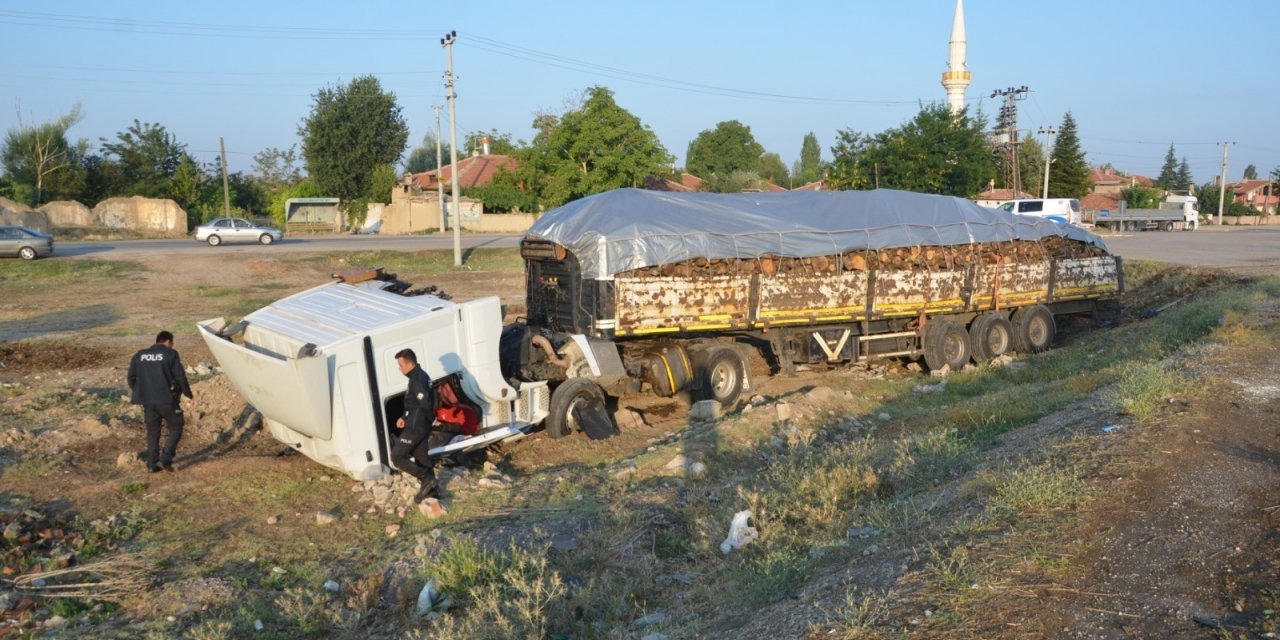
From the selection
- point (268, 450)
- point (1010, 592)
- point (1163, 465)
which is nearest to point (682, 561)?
point (1010, 592)

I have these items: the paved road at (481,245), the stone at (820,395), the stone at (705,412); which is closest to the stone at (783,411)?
the stone at (820,395)

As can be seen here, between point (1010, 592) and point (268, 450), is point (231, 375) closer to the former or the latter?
point (268, 450)

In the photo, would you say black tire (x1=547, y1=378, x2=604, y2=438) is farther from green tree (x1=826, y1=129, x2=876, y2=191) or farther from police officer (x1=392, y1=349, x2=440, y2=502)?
green tree (x1=826, y1=129, x2=876, y2=191)

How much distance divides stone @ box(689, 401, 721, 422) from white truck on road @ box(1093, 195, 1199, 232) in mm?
49391

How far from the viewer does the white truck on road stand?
57406 mm

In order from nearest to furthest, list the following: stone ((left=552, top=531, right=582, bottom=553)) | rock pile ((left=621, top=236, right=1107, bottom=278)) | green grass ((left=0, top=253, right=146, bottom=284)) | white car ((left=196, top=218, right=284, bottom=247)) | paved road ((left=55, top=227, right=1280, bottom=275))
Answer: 1. stone ((left=552, top=531, right=582, bottom=553))
2. rock pile ((left=621, top=236, right=1107, bottom=278))
3. green grass ((left=0, top=253, right=146, bottom=284))
4. paved road ((left=55, top=227, right=1280, bottom=275))
5. white car ((left=196, top=218, right=284, bottom=247))

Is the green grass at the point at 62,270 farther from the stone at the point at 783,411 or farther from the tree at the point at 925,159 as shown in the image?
the tree at the point at 925,159

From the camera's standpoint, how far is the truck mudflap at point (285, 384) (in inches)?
345

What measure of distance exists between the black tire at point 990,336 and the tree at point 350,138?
155 ft

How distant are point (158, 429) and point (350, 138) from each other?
52.1 meters

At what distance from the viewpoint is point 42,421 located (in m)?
11.9

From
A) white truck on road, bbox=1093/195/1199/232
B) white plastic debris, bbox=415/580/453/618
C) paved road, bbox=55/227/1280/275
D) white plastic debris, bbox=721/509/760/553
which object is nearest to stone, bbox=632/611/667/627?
white plastic debris, bbox=721/509/760/553

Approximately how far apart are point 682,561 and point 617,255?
6.38 metres

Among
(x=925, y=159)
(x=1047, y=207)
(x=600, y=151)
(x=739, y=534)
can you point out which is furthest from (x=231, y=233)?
(x=739, y=534)
